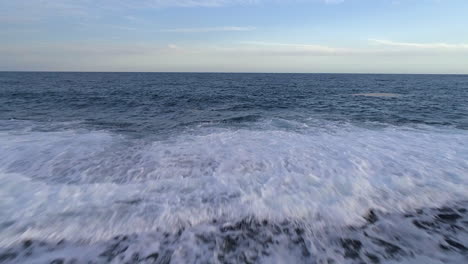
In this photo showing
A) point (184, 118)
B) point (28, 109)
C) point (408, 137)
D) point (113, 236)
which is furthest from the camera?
point (28, 109)

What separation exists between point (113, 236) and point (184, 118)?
1005 centimetres

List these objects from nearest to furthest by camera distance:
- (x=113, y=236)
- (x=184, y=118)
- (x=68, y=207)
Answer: (x=113, y=236)
(x=68, y=207)
(x=184, y=118)

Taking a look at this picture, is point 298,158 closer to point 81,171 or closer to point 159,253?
point 159,253

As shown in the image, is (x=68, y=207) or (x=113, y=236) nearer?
(x=113, y=236)

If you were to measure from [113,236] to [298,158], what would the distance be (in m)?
5.14

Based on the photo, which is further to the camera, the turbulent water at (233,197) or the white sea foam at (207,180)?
the white sea foam at (207,180)

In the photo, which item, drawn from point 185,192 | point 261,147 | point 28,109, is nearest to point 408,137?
point 261,147

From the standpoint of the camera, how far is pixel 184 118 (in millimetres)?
13391

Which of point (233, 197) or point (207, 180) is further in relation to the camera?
point (207, 180)

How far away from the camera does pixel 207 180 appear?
5.58 metres

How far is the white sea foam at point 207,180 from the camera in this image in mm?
4145

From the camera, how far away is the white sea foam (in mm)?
4145

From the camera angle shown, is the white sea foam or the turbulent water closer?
the turbulent water

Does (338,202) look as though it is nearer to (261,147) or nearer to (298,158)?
(298,158)
